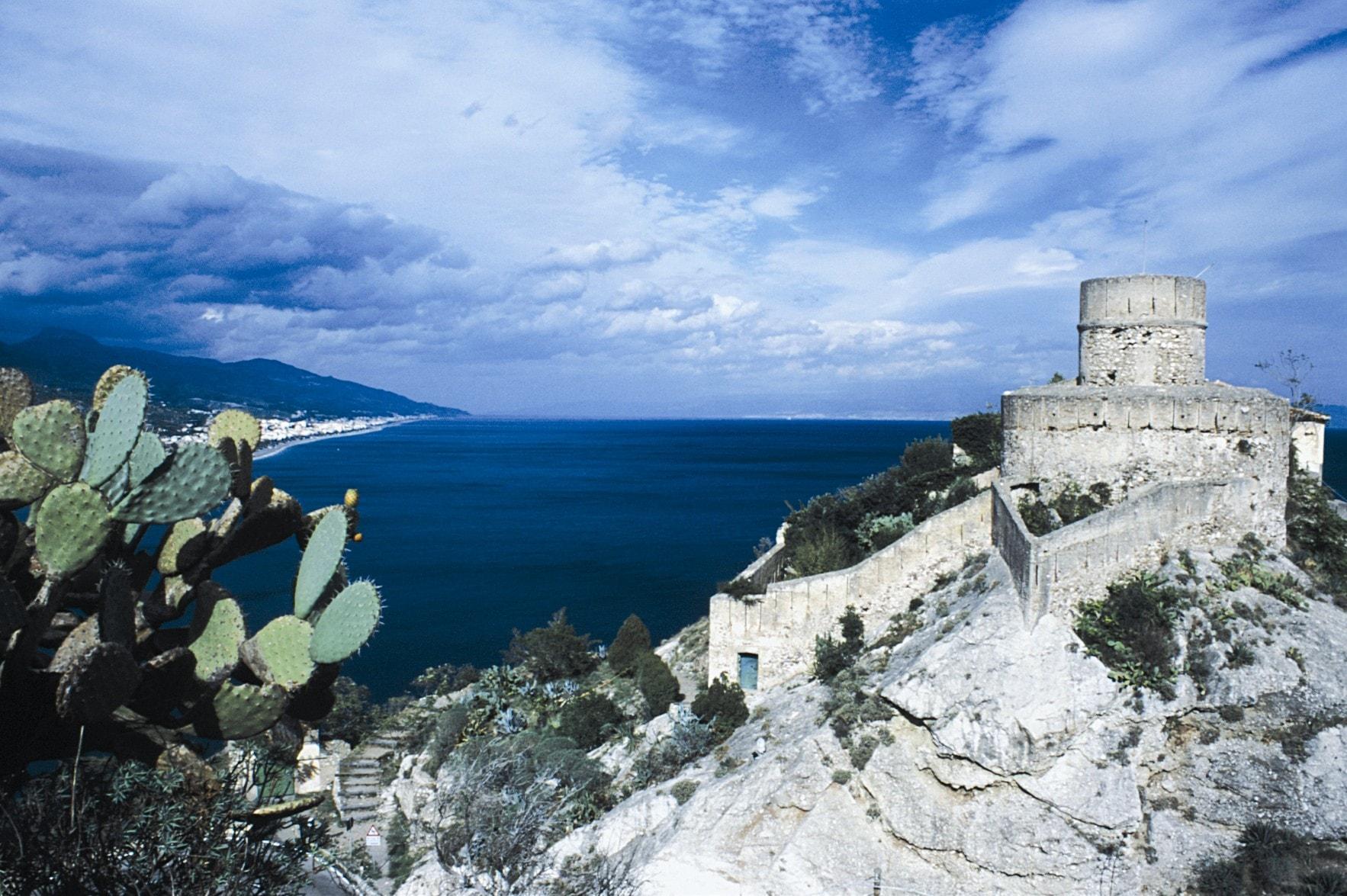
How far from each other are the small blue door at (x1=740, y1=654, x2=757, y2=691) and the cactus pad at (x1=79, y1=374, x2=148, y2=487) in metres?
17.2

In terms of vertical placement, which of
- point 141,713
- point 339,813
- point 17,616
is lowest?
point 339,813

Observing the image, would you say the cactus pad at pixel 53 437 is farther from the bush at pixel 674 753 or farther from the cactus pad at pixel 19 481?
the bush at pixel 674 753

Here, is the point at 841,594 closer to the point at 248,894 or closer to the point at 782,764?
the point at 782,764

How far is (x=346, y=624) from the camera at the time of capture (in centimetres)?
660

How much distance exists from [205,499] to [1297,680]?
18.8 m

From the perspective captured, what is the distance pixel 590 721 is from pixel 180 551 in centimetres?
1652

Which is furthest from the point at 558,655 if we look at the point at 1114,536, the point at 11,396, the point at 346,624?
the point at 11,396

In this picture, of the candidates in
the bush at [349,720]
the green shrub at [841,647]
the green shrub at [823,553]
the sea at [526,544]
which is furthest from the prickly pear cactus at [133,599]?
the bush at [349,720]

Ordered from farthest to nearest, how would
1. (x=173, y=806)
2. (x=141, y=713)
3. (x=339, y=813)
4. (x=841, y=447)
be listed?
(x=841, y=447)
(x=339, y=813)
(x=141, y=713)
(x=173, y=806)

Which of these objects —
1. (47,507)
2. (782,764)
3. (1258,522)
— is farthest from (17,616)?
(1258,522)

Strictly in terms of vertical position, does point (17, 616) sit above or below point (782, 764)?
above

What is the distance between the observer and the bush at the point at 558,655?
2838 centimetres

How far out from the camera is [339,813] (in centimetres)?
2311

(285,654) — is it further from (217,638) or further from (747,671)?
(747,671)
